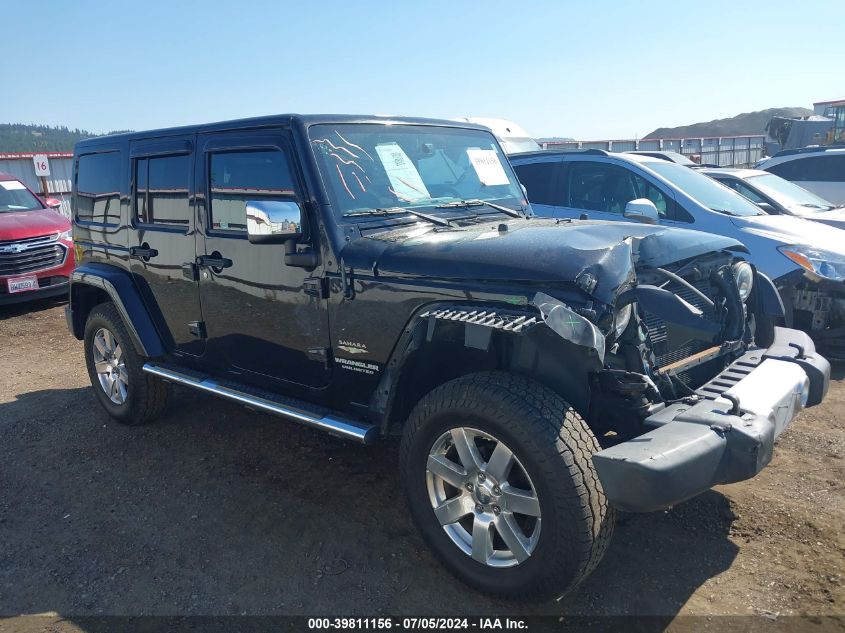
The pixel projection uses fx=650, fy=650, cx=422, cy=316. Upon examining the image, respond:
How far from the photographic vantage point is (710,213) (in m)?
6.42

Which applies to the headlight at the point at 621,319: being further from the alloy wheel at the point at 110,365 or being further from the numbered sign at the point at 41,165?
the numbered sign at the point at 41,165

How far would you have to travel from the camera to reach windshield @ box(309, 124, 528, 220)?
3422 mm

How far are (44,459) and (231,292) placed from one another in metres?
1.99

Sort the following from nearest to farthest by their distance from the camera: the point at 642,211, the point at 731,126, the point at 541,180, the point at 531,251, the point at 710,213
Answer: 1. the point at 531,251
2. the point at 642,211
3. the point at 710,213
4. the point at 541,180
5. the point at 731,126

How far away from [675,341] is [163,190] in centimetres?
328

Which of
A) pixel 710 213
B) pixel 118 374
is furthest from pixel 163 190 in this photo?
pixel 710 213

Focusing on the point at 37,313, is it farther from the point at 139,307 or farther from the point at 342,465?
the point at 342,465

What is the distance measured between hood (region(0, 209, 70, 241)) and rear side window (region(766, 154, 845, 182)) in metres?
11.8

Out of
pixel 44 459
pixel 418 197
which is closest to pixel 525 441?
pixel 418 197

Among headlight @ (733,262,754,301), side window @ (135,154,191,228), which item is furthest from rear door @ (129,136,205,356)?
headlight @ (733,262,754,301)

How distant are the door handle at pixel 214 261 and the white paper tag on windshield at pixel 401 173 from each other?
1.07 m

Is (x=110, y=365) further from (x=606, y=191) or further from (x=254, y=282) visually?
(x=606, y=191)

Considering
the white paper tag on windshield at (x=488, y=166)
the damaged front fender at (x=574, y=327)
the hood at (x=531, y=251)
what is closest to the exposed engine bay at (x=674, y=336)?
→ the hood at (x=531, y=251)

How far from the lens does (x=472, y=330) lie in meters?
2.70
